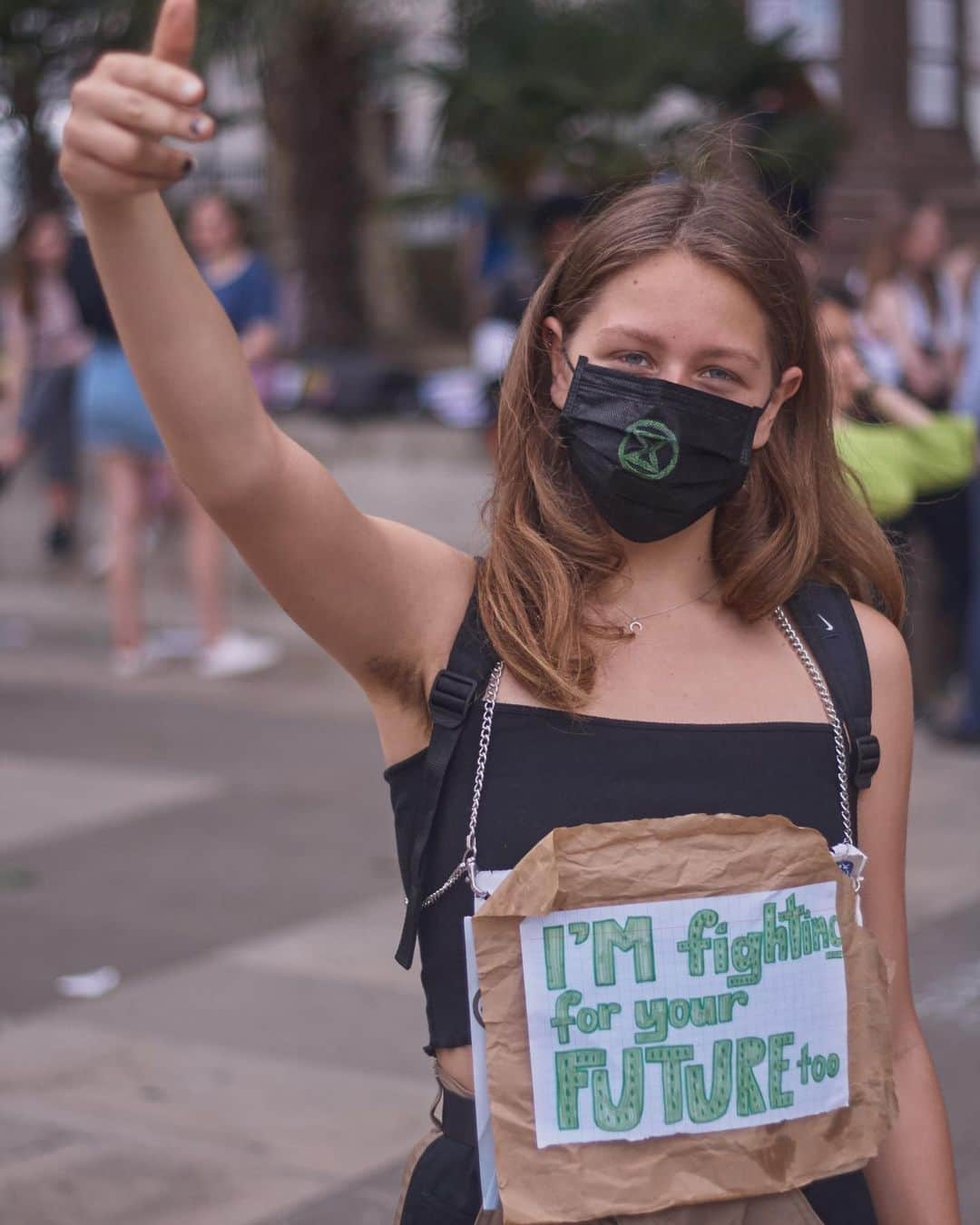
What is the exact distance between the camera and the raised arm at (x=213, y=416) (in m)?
1.44

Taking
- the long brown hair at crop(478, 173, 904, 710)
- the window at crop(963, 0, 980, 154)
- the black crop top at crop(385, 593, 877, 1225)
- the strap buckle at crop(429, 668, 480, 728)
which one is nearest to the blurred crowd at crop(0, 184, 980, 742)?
the window at crop(963, 0, 980, 154)

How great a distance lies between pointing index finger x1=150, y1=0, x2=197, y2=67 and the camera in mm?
1428

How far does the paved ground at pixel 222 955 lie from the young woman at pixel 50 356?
288 centimetres

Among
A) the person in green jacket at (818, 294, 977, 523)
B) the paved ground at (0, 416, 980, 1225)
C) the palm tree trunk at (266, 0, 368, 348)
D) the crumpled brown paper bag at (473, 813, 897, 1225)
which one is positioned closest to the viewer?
the crumpled brown paper bag at (473, 813, 897, 1225)

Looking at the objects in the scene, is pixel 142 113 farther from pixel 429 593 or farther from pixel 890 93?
pixel 890 93

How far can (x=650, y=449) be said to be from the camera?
200 centimetres

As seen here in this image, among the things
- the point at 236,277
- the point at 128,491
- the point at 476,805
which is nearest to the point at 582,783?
the point at 476,805

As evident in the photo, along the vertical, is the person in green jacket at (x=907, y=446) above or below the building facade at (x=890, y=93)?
below

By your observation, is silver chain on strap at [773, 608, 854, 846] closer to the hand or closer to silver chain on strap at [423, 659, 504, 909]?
silver chain on strap at [423, 659, 504, 909]

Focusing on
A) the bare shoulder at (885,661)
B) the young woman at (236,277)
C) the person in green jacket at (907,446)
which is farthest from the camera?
the young woman at (236,277)

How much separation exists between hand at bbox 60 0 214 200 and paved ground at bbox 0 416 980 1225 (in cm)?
245

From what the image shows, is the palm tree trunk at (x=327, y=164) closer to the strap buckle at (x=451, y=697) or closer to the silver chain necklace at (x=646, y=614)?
the silver chain necklace at (x=646, y=614)

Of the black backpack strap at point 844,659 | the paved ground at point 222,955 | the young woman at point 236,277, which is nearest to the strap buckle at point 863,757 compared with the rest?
the black backpack strap at point 844,659

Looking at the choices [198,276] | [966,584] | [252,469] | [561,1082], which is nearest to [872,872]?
[561,1082]
